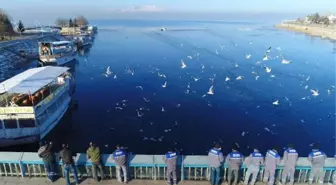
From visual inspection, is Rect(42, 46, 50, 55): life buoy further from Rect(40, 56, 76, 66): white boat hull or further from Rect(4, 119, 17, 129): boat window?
Rect(4, 119, 17, 129): boat window

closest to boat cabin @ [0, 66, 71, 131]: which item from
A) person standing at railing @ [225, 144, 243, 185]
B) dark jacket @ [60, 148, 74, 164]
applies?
dark jacket @ [60, 148, 74, 164]

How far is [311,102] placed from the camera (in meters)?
43.9

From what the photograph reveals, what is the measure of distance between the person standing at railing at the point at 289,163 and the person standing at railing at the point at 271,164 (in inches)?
15.4

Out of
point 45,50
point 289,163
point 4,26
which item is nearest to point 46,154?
point 289,163

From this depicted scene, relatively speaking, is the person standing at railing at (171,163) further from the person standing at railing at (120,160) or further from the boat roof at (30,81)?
the boat roof at (30,81)

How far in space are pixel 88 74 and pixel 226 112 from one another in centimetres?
3514

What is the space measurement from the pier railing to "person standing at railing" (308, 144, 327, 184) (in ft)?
0.78

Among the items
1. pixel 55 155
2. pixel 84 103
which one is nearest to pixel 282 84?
pixel 84 103

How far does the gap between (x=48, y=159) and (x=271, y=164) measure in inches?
412

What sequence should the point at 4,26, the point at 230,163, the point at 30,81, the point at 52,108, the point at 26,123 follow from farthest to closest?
the point at 4,26 < the point at 52,108 < the point at 30,81 < the point at 26,123 < the point at 230,163

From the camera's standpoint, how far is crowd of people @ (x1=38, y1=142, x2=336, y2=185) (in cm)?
1338

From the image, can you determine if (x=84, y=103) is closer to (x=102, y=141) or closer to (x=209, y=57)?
(x=102, y=141)

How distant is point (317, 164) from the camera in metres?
13.6

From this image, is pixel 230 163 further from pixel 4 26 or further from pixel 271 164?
pixel 4 26
